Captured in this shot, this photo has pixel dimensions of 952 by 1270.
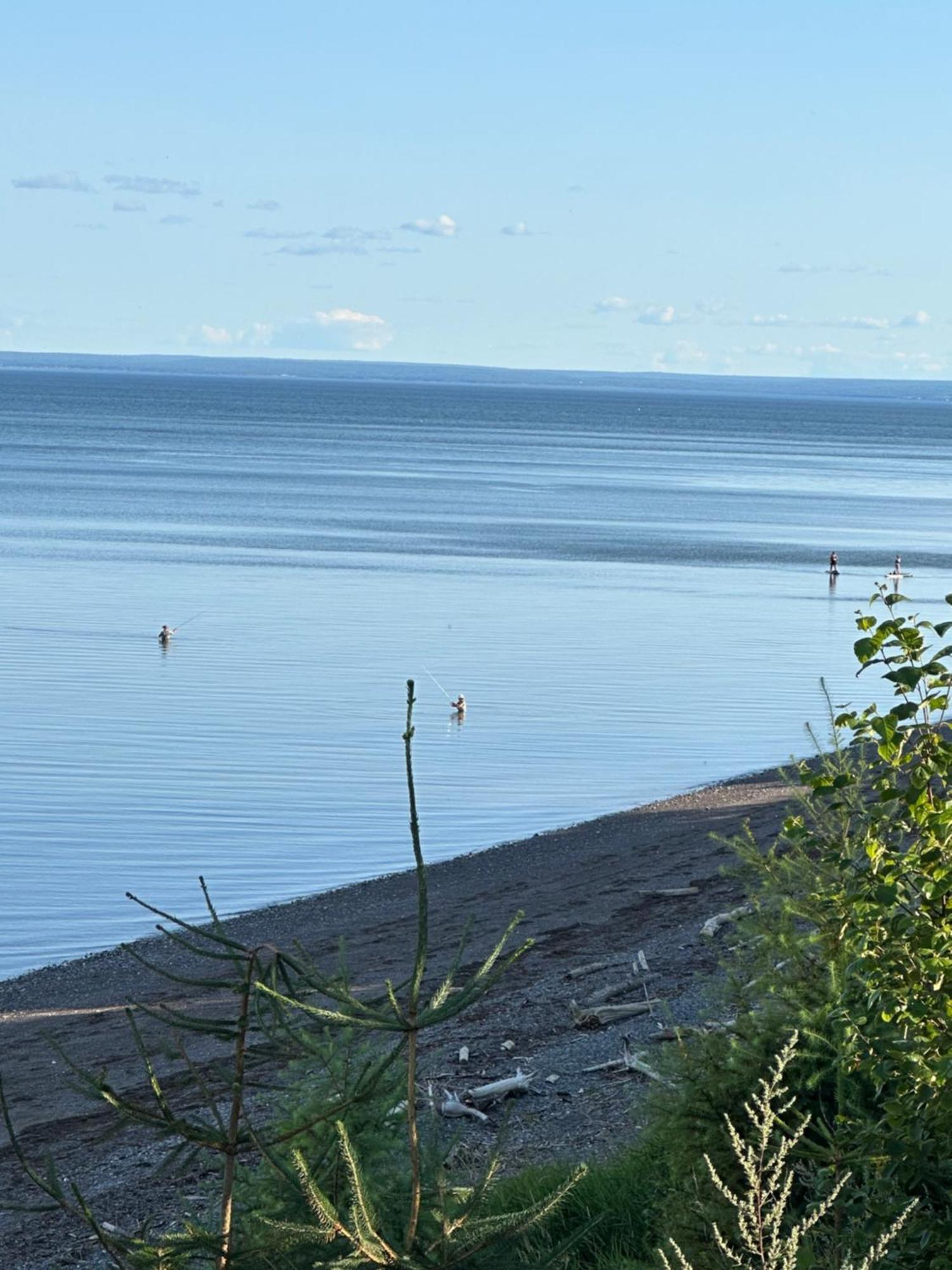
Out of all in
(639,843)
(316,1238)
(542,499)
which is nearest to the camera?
(316,1238)

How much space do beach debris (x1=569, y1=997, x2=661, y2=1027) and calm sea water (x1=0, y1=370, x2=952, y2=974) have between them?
8605 millimetres

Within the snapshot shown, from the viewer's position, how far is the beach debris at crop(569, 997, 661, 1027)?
11633mm

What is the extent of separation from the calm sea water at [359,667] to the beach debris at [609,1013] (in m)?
8.60

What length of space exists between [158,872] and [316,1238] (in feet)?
59.3

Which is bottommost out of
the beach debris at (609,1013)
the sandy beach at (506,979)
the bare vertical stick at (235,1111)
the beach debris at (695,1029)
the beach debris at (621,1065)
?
the sandy beach at (506,979)

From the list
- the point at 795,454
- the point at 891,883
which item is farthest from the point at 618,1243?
the point at 795,454

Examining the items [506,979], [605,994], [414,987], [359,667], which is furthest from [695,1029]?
[359,667]

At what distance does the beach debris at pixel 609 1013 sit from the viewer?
1163cm

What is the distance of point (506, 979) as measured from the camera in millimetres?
14078

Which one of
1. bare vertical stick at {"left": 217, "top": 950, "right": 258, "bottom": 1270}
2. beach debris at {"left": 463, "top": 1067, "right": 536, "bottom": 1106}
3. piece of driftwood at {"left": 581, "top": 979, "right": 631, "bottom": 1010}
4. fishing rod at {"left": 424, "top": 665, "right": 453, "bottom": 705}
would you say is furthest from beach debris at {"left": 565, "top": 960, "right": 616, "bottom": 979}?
fishing rod at {"left": 424, "top": 665, "right": 453, "bottom": 705}

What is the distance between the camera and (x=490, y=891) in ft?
64.4

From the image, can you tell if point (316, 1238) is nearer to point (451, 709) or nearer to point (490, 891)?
point (490, 891)

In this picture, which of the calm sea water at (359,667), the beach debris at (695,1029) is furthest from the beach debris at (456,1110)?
the calm sea water at (359,667)

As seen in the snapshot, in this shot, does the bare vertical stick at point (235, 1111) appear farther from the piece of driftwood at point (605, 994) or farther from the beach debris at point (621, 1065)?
the piece of driftwood at point (605, 994)
